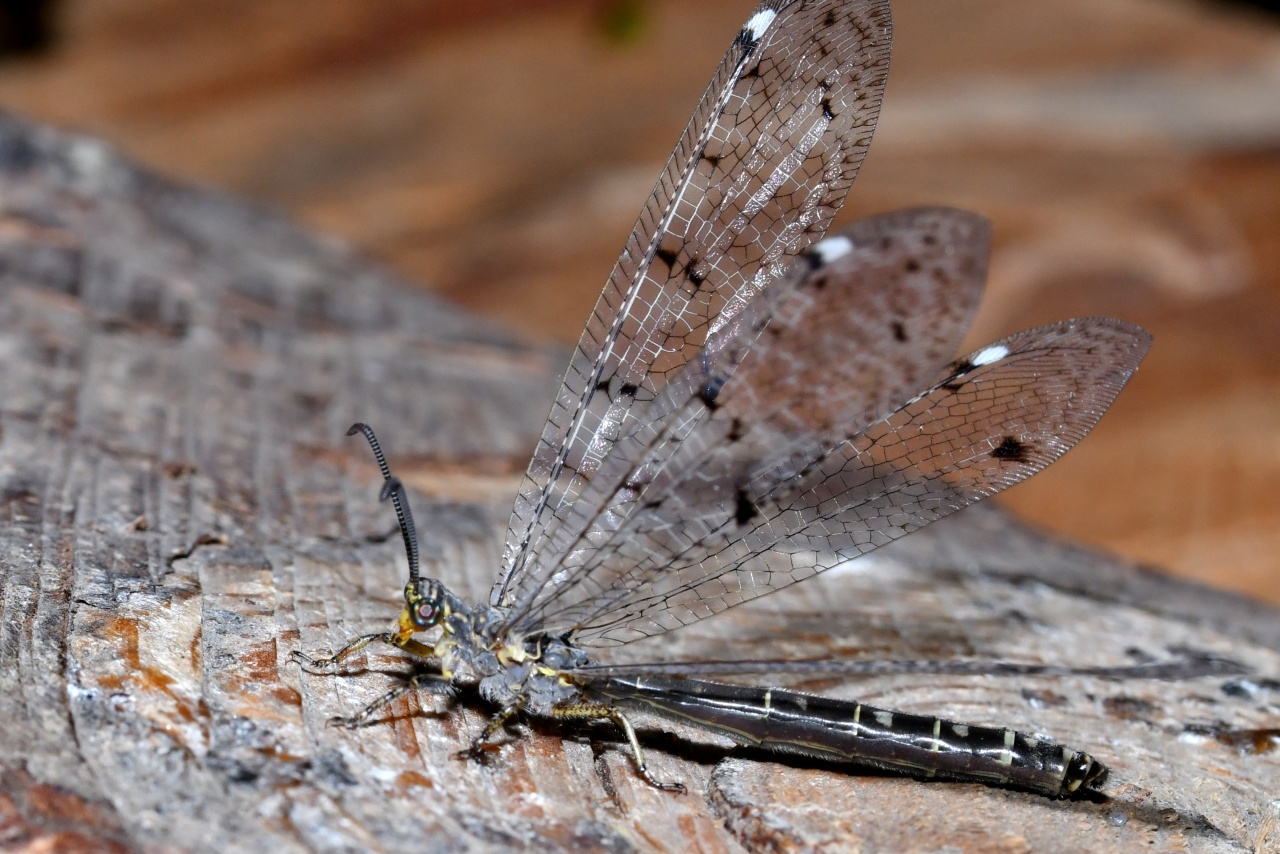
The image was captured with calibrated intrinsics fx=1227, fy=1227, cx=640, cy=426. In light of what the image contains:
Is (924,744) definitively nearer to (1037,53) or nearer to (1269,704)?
(1269,704)

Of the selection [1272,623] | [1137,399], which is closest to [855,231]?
[1272,623]

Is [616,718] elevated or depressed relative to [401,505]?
depressed

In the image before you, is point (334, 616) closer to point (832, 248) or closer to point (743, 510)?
point (743, 510)

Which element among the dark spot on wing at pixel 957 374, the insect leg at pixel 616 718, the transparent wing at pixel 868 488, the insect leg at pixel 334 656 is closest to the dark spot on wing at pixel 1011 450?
the transparent wing at pixel 868 488

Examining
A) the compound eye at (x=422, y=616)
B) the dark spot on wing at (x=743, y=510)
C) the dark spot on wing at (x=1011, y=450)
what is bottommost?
the compound eye at (x=422, y=616)

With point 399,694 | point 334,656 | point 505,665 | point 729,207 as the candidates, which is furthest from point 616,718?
point 729,207

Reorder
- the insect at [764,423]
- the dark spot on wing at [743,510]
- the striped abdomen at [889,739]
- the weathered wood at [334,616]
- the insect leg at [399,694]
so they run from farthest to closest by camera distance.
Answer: the dark spot on wing at [743,510] < the insect at [764,423] < the striped abdomen at [889,739] < the insect leg at [399,694] < the weathered wood at [334,616]

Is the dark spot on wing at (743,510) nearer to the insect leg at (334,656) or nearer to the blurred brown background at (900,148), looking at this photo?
the insect leg at (334,656)
